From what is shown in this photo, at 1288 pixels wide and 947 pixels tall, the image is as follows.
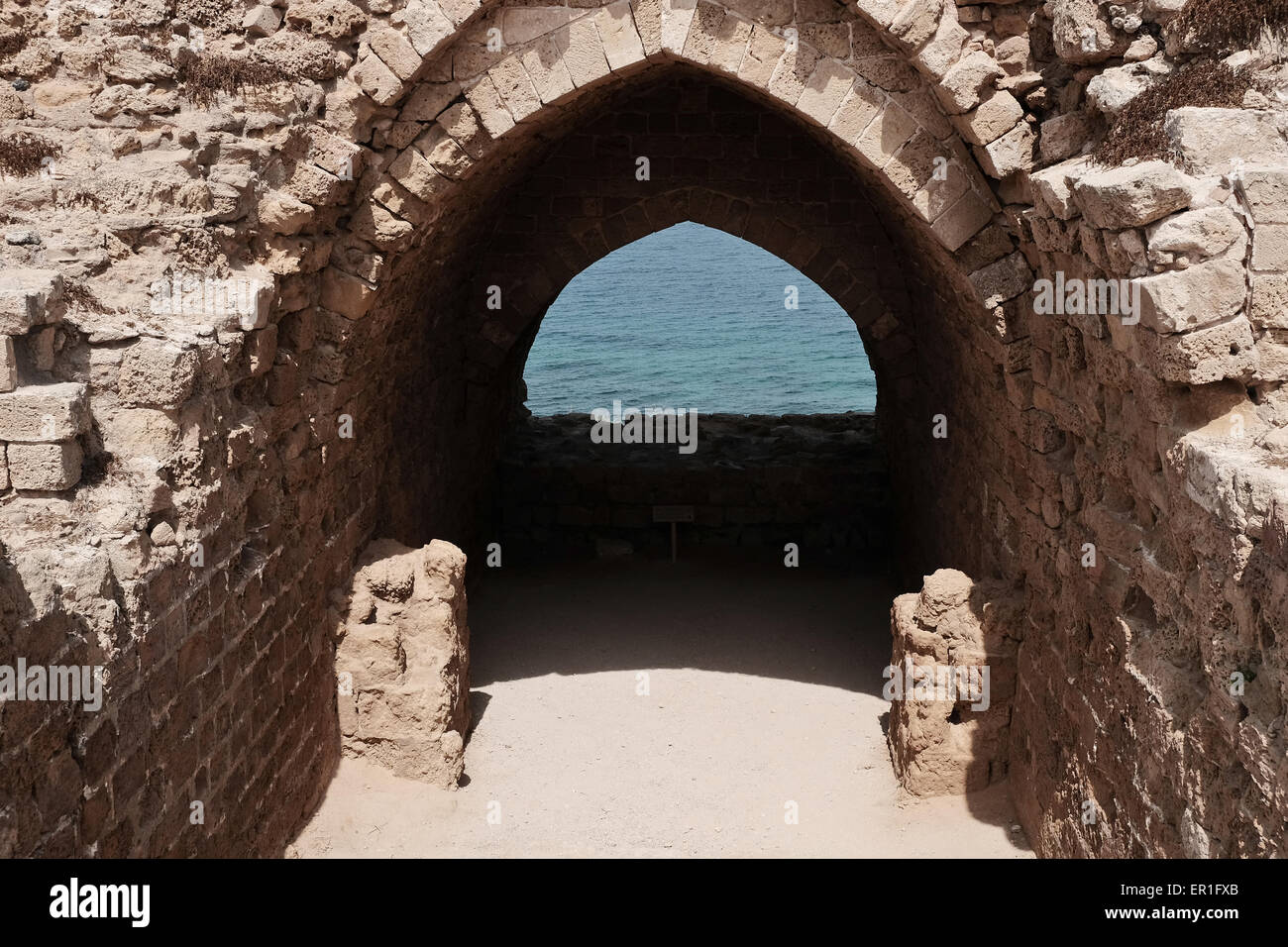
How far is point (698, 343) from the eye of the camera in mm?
31391

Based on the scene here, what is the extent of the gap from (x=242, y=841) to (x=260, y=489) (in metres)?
1.38

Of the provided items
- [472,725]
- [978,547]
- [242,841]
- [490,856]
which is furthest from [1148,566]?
[472,725]

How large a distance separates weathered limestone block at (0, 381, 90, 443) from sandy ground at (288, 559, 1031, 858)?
7.85 ft

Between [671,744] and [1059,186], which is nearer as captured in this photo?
[1059,186]

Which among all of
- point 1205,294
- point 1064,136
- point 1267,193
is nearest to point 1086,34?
point 1064,136

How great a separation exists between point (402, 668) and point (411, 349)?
1999mm

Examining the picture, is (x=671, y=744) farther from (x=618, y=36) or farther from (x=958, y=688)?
(x=618, y=36)

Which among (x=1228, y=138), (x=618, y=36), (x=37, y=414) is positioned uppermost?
(x=618, y=36)

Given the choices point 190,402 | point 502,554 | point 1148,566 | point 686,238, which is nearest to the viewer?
point 1148,566

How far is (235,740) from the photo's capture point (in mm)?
4672

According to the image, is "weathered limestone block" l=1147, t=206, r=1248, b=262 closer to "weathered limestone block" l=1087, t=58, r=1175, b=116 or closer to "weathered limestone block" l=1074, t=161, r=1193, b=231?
"weathered limestone block" l=1074, t=161, r=1193, b=231

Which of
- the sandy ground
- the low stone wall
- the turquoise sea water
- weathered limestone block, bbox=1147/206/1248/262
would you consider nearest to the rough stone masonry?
weathered limestone block, bbox=1147/206/1248/262

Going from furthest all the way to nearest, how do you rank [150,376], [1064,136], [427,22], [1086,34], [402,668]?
1. [402,668]
2. [427,22]
3. [1064,136]
4. [1086,34]
5. [150,376]

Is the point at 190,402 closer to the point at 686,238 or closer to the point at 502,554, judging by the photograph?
the point at 502,554
